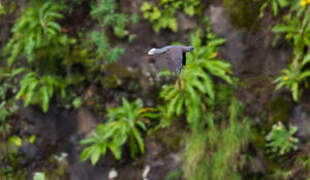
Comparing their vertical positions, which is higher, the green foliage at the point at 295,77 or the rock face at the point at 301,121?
the green foliage at the point at 295,77

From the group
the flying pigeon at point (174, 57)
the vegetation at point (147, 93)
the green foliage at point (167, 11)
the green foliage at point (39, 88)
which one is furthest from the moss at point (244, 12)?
the flying pigeon at point (174, 57)

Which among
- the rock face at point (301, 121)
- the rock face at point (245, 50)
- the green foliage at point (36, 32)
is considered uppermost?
the green foliage at point (36, 32)

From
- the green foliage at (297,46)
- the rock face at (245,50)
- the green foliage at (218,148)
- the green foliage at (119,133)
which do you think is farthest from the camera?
the green foliage at (119,133)

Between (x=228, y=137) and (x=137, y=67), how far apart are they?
1.96m

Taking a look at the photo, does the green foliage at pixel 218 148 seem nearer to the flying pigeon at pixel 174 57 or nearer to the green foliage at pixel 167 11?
the green foliage at pixel 167 11

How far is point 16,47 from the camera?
5656 millimetres

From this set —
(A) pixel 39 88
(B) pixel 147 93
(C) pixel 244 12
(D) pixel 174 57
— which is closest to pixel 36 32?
(A) pixel 39 88

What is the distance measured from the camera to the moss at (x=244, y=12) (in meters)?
4.99

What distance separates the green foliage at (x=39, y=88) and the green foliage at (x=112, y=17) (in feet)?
A: 4.27

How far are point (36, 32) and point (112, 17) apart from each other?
1290 mm

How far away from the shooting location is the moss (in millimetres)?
4988

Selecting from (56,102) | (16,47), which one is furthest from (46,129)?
(16,47)

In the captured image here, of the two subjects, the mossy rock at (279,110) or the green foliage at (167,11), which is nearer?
the mossy rock at (279,110)

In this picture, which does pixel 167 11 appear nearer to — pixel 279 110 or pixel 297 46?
pixel 297 46
